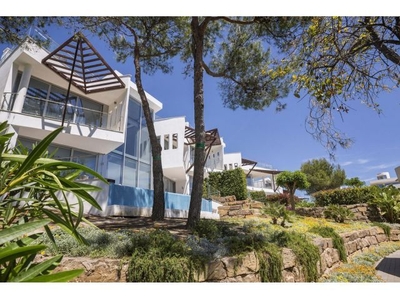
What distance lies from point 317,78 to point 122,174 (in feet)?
25.8

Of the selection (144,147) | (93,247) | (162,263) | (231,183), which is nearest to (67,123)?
(144,147)

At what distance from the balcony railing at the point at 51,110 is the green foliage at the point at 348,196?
10071 mm

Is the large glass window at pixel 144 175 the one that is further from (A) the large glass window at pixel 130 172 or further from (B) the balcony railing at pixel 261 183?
(B) the balcony railing at pixel 261 183

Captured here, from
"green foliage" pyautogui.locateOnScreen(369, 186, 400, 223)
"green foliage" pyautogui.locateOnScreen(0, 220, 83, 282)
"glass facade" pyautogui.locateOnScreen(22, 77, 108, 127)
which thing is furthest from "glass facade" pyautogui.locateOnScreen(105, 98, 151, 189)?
"green foliage" pyautogui.locateOnScreen(369, 186, 400, 223)

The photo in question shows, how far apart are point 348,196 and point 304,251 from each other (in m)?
7.88

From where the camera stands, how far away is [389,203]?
8.21 metres

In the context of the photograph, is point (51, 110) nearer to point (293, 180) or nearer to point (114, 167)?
point (114, 167)

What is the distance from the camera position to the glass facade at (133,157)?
9.28 m

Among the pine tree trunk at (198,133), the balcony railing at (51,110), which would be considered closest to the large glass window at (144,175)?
the balcony railing at (51,110)

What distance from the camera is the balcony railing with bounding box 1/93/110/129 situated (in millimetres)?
→ 6983

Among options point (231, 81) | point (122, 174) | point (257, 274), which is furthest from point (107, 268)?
point (122, 174)

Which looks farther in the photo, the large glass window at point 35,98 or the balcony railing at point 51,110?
the large glass window at point 35,98

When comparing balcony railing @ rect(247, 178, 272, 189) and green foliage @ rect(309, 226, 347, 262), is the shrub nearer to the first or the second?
green foliage @ rect(309, 226, 347, 262)
